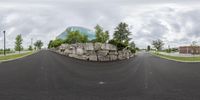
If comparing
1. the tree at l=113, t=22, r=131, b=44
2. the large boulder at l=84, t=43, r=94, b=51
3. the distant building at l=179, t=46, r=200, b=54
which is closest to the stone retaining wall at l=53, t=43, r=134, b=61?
the large boulder at l=84, t=43, r=94, b=51

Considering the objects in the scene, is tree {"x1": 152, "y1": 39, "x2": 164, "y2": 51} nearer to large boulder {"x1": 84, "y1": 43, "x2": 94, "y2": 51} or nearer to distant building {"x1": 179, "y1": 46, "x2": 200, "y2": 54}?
distant building {"x1": 179, "y1": 46, "x2": 200, "y2": 54}

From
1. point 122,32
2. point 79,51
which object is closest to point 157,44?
point 122,32

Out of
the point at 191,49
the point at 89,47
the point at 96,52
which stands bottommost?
the point at 96,52

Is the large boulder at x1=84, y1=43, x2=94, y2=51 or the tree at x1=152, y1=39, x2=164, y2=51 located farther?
the tree at x1=152, y1=39, x2=164, y2=51

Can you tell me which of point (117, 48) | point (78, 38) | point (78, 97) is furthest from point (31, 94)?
point (78, 38)

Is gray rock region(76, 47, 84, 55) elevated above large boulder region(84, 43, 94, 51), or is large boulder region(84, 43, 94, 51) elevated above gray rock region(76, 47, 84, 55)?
large boulder region(84, 43, 94, 51)

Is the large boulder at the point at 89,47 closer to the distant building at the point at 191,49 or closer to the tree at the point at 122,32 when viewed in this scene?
the distant building at the point at 191,49

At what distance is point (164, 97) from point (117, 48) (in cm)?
2674

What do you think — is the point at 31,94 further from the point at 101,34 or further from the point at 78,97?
the point at 101,34

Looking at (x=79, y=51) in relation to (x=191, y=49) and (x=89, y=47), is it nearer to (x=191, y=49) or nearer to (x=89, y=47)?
(x=89, y=47)

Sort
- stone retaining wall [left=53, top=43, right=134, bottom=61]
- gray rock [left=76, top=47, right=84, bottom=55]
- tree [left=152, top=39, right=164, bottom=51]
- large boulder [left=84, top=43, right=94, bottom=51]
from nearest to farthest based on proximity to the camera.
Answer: stone retaining wall [left=53, top=43, right=134, bottom=61] < large boulder [left=84, top=43, right=94, bottom=51] < gray rock [left=76, top=47, right=84, bottom=55] < tree [left=152, top=39, right=164, bottom=51]

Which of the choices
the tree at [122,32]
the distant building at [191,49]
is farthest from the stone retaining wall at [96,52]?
the tree at [122,32]

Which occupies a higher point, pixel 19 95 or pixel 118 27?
pixel 118 27

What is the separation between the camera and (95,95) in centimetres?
767
